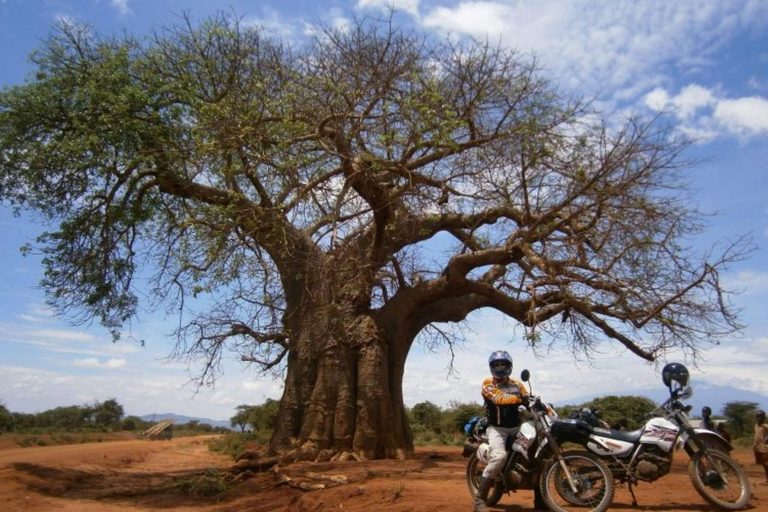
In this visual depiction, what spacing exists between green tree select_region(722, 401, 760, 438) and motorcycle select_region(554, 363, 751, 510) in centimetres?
1804

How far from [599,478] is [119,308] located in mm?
9150

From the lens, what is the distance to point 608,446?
5621 millimetres

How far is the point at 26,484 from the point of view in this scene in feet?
32.4

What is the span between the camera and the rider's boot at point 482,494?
571 centimetres

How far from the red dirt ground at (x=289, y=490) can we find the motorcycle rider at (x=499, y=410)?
443 millimetres

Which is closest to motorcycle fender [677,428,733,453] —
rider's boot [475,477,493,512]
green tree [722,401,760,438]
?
rider's boot [475,477,493,512]

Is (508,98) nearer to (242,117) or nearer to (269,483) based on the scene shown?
(242,117)

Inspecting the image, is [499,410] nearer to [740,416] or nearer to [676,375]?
[676,375]

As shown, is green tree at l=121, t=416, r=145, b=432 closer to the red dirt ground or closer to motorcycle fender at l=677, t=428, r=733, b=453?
the red dirt ground

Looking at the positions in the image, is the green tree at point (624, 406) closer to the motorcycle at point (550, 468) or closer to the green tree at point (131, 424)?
the motorcycle at point (550, 468)

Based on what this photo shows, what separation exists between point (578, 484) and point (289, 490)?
4.33 meters

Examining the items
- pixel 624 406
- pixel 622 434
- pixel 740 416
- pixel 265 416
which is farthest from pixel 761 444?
pixel 265 416

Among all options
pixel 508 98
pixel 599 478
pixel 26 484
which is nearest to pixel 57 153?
pixel 26 484

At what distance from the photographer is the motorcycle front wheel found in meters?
5.34
